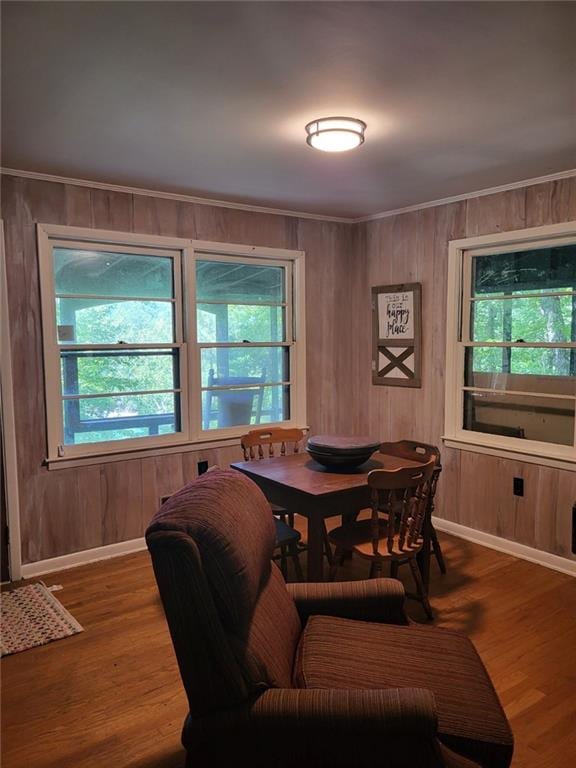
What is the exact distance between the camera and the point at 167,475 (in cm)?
402

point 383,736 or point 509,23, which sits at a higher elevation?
point 509,23

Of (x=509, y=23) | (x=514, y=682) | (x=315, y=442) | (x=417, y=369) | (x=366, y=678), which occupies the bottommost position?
(x=514, y=682)

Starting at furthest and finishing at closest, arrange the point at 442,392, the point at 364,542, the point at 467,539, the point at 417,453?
the point at 442,392 < the point at 467,539 < the point at 417,453 < the point at 364,542

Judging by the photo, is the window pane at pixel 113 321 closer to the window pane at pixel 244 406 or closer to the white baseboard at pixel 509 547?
the window pane at pixel 244 406

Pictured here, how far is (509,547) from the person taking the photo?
A: 12.6ft

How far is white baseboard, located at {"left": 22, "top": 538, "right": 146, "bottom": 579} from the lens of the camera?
350 centimetres

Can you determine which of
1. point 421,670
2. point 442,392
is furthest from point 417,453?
point 421,670

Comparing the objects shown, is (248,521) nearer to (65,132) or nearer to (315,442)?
(315,442)

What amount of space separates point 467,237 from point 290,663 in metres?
3.30

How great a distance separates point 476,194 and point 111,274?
2625 mm

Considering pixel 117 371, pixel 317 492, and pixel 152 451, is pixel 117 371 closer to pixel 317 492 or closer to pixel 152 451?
pixel 152 451

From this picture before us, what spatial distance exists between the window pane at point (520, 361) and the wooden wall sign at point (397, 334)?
452 mm

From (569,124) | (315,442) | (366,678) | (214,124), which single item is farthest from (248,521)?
(569,124)

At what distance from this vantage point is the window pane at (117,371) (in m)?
3.64
